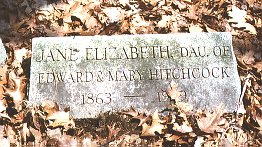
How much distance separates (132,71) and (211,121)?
810mm

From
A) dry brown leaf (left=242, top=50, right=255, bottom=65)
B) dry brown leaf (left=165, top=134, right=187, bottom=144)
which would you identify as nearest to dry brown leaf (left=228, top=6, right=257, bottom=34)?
dry brown leaf (left=242, top=50, right=255, bottom=65)

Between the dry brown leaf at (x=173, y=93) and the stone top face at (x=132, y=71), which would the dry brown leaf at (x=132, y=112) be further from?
the dry brown leaf at (x=173, y=93)

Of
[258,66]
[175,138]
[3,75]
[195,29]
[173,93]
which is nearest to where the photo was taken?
[175,138]

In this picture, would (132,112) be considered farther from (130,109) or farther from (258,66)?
(258,66)

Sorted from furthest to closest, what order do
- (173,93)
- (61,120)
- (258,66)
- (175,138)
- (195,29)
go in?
(195,29)
(258,66)
(173,93)
(61,120)
(175,138)

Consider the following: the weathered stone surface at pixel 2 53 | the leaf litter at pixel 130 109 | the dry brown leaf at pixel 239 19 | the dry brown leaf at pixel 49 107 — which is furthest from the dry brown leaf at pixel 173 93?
the weathered stone surface at pixel 2 53

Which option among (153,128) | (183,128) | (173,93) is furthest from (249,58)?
(153,128)

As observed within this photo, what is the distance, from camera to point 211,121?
3176mm

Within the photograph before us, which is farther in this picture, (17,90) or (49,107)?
(17,90)

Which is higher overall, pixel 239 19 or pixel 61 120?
pixel 239 19

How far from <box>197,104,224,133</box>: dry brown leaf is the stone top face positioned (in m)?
0.11

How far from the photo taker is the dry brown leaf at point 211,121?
3.10m

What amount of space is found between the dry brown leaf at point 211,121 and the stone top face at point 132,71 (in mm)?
111

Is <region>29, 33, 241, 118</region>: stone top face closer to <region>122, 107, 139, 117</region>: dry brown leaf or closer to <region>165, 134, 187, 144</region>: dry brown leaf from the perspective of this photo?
<region>122, 107, 139, 117</region>: dry brown leaf
